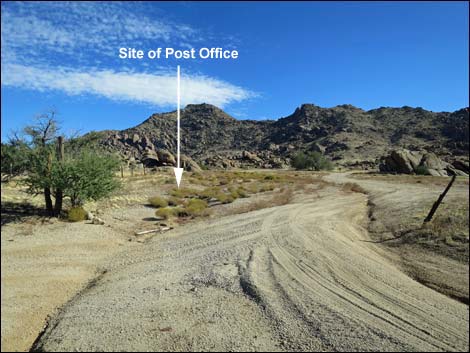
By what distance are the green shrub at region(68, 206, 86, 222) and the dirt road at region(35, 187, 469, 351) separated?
419cm

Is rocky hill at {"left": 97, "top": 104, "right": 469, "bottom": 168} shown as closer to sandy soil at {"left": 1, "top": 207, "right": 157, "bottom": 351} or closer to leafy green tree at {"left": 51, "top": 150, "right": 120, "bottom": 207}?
leafy green tree at {"left": 51, "top": 150, "right": 120, "bottom": 207}

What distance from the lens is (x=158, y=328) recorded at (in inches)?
289

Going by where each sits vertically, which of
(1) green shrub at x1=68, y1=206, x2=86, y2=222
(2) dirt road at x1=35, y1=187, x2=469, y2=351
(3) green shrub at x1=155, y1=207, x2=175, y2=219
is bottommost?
(2) dirt road at x1=35, y1=187, x2=469, y2=351

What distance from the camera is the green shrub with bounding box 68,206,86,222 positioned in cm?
1633

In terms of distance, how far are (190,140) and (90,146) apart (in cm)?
14192

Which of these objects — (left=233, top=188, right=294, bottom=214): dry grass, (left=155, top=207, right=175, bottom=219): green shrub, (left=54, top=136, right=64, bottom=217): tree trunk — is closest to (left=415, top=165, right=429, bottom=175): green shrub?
(left=233, top=188, right=294, bottom=214): dry grass

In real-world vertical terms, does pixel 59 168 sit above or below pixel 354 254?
above

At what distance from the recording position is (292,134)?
6270 inches

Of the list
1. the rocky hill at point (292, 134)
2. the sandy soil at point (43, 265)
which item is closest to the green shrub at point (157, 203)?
the sandy soil at point (43, 265)

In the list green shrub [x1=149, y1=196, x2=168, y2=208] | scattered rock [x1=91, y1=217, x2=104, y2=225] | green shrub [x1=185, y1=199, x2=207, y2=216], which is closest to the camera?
scattered rock [x1=91, y1=217, x2=104, y2=225]

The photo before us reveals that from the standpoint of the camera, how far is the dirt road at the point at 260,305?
6.77 meters

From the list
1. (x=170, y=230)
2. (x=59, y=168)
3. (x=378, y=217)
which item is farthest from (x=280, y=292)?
(x=59, y=168)

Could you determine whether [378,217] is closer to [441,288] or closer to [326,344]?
[441,288]

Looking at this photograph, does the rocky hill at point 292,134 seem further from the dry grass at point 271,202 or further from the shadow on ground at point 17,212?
the shadow on ground at point 17,212
